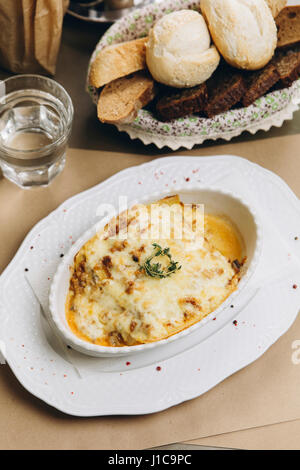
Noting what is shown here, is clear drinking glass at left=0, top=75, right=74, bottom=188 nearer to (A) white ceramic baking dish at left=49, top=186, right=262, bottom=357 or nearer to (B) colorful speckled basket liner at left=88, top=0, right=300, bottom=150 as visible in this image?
(B) colorful speckled basket liner at left=88, top=0, right=300, bottom=150

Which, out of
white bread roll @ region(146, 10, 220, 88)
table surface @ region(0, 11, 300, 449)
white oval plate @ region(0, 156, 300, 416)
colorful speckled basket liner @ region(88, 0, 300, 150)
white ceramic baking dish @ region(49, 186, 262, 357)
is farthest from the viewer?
table surface @ region(0, 11, 300, 449)

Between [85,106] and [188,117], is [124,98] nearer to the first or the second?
[188,117]

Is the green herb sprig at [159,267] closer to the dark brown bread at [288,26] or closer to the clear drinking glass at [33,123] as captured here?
the clear drinking glass at [33,123]

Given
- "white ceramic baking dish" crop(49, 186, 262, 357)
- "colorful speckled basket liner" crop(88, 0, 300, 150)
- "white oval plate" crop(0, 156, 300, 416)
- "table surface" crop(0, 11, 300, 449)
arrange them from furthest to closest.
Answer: "table surface" crop(0, 11, 300, 449) → "colorful speckled basket liner" crop(88, 0, 300, 150) → "white oval plate" crop(0, 156, 300, 416) → "white ceramic baking dish" crop(49, 186, 262, 357)

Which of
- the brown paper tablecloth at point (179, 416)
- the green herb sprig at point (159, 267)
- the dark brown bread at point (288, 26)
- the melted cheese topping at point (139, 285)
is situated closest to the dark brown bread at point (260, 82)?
the dark brown bread at point (288, 26)

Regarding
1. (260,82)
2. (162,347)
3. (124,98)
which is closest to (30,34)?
(124,98)

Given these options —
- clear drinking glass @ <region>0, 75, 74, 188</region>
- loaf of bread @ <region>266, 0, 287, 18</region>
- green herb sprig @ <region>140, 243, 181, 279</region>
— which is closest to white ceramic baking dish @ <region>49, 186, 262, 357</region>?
green herb sprig @ <region>140, 243, 181, 279</region>
